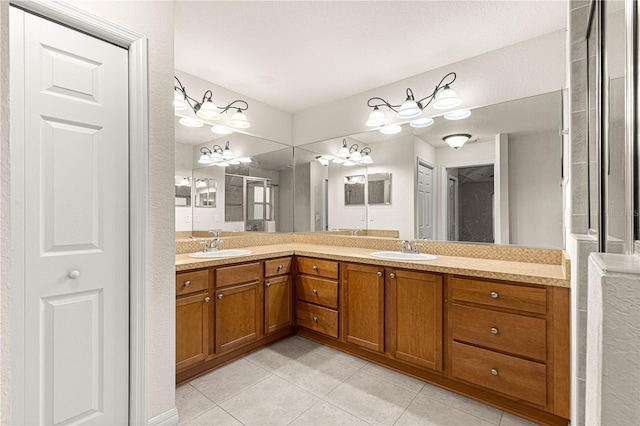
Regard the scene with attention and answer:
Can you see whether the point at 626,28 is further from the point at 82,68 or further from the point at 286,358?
the point at 286,358

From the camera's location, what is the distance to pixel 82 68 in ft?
4.67

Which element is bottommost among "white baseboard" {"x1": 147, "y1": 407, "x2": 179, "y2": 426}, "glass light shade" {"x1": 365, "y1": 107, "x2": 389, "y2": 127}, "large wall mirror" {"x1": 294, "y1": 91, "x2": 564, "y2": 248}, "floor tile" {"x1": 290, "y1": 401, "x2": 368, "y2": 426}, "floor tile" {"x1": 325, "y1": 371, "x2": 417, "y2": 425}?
"floor tile" {"x1": 325, "y1": 371, "x2": 417, "y2": 425}

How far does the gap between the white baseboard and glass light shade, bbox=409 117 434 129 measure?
2.77 metres

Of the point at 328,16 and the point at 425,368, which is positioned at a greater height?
the point at 328,16

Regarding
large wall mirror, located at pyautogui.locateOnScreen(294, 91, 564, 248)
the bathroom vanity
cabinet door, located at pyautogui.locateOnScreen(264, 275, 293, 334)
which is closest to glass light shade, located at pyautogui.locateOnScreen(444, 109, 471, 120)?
large wall mirror, located at pyautogui.locateOnScreen(294, 91, 564, 248)

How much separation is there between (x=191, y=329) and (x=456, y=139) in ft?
8.38

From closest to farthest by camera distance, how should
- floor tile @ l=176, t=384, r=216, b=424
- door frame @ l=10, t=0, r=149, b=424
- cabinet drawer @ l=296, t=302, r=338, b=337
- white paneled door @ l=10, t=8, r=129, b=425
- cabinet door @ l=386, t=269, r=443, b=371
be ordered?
1. white paneled door @ l=10, t=8, r=129, b=425
2. door frame @ l=10, t=0, r=149, b=424
3. floor tile @ l=176, t=384, r=216, b=424
4. cabinet door @ l=386, t=269, r=443, b=371
5. cabinet drawer @ l=296, t=302, r=338, b=337

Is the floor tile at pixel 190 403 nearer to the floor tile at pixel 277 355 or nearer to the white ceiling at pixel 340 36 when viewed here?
the floor tile at pixel 277 355

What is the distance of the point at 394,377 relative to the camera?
2236 millimetres

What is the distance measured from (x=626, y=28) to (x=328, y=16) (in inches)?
70.7

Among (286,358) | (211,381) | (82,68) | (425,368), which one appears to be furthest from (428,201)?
(82,68)

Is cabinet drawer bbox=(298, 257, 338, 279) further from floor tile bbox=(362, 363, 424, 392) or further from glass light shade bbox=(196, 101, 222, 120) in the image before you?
glass light shade bbox=(196, 101, 222, 120)

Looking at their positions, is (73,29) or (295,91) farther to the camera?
(295,91)

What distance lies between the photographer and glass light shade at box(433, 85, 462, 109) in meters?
2.43
